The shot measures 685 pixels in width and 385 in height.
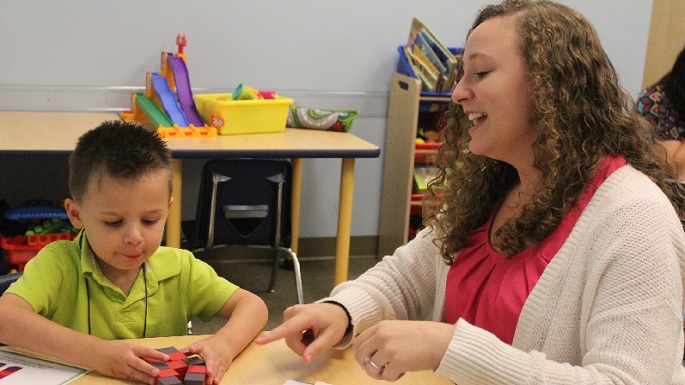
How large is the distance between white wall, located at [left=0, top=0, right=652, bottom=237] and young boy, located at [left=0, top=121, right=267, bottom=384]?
231 centimetres

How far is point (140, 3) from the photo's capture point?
3830 millimetres

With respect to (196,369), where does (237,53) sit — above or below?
above

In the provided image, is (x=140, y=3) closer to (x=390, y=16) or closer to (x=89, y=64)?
(x=89, y=64)

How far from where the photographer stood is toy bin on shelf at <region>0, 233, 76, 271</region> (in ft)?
10.4

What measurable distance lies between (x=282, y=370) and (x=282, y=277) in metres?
2.61

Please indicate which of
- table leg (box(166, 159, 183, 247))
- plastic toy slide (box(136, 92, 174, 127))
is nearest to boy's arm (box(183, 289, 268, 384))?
table leg (box(166, 159, 183, 247))

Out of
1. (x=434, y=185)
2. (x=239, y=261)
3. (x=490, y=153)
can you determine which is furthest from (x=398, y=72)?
(x=490, y=153)

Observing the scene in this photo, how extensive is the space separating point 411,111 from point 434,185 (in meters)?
2.26

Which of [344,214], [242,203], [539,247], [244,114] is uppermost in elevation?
[539,247]

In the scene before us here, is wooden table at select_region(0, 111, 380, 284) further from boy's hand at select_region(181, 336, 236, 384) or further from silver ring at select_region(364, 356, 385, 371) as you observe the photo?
silver ring at select_region(364, 356, 385, 371)

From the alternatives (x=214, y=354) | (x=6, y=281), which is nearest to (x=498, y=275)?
(x=214, y=354)

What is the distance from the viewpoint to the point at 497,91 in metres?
1.41

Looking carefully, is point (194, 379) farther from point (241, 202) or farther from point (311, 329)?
point (241, 202)

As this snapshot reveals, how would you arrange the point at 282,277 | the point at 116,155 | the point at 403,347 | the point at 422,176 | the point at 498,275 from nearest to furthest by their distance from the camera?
1. the point at 403,347
2. the point at 498,275
3. the point at 116,155
4. the point at 282,277
5. the point at 422,176
